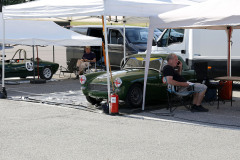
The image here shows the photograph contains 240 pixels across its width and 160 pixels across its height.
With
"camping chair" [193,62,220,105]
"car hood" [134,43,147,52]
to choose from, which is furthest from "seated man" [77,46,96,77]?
"camping chair" [193,62,220,105]

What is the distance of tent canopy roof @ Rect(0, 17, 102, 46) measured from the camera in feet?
51.0

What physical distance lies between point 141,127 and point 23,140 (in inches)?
87.2

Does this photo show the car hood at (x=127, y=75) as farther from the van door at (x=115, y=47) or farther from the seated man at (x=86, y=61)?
the van door at (x=115, y=47)

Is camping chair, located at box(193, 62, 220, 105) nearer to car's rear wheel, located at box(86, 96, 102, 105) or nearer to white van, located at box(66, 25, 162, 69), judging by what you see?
car's rear wheel, located at box(86, 96, 102, 105)

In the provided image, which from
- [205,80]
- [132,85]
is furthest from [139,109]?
[205,80]

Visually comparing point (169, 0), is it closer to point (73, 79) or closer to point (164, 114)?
point (164, 114)

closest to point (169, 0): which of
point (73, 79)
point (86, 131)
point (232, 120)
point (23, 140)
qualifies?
point (232, 120)

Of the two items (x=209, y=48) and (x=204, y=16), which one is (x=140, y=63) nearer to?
(x=204, y=16)

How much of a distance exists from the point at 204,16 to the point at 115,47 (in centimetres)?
994

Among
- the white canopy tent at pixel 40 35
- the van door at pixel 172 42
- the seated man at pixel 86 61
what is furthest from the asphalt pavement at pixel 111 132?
the seated man at pixel 86 61

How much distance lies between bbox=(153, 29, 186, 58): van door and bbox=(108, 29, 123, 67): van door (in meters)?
2.94

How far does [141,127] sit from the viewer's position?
827cm

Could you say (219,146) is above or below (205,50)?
below

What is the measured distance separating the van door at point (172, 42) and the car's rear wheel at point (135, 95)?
4.57 m
